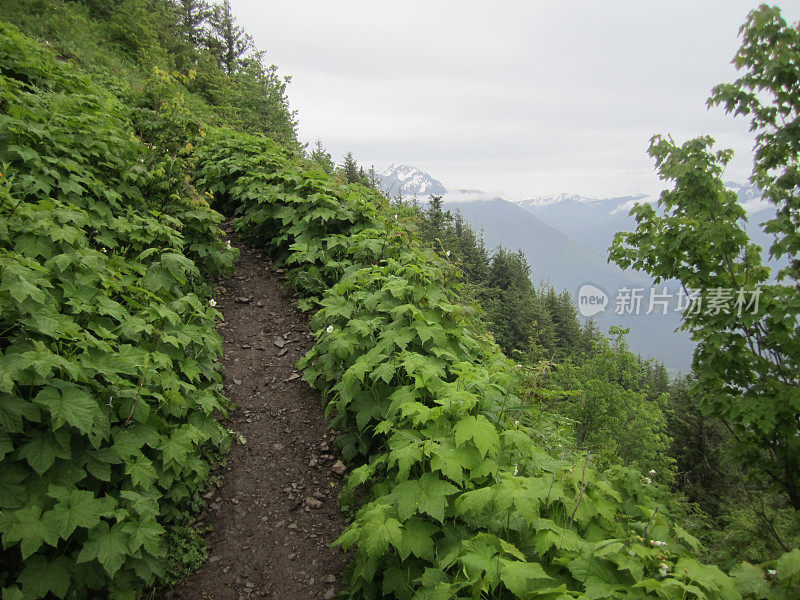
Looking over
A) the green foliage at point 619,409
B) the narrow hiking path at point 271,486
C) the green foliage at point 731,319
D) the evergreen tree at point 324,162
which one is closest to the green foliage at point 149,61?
the evergreen tree at point 324,162

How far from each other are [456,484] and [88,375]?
131 inches

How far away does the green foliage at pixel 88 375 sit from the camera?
297 centimetres

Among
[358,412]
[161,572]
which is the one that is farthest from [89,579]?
[358,412]

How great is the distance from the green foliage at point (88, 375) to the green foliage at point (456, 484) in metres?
1.72

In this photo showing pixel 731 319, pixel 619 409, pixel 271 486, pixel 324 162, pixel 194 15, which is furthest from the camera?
pixel 194 15

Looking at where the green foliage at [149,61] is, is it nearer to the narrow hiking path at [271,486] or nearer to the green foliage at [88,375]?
the green foliage at [88,375]

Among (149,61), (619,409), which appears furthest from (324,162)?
(619,409)

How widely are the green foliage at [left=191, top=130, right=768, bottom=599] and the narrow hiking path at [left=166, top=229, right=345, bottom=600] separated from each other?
0.37 meters

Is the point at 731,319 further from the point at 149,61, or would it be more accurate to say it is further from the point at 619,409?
the point at 149,61

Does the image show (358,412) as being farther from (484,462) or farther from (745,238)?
(745,238)

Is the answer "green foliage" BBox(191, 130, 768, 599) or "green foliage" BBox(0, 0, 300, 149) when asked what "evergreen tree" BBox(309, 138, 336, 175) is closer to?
"green foliage" BBox(0, 0, 300, 149)

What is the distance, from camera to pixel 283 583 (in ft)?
12.6

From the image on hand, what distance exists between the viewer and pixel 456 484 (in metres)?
3.56

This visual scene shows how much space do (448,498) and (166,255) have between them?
484cm
